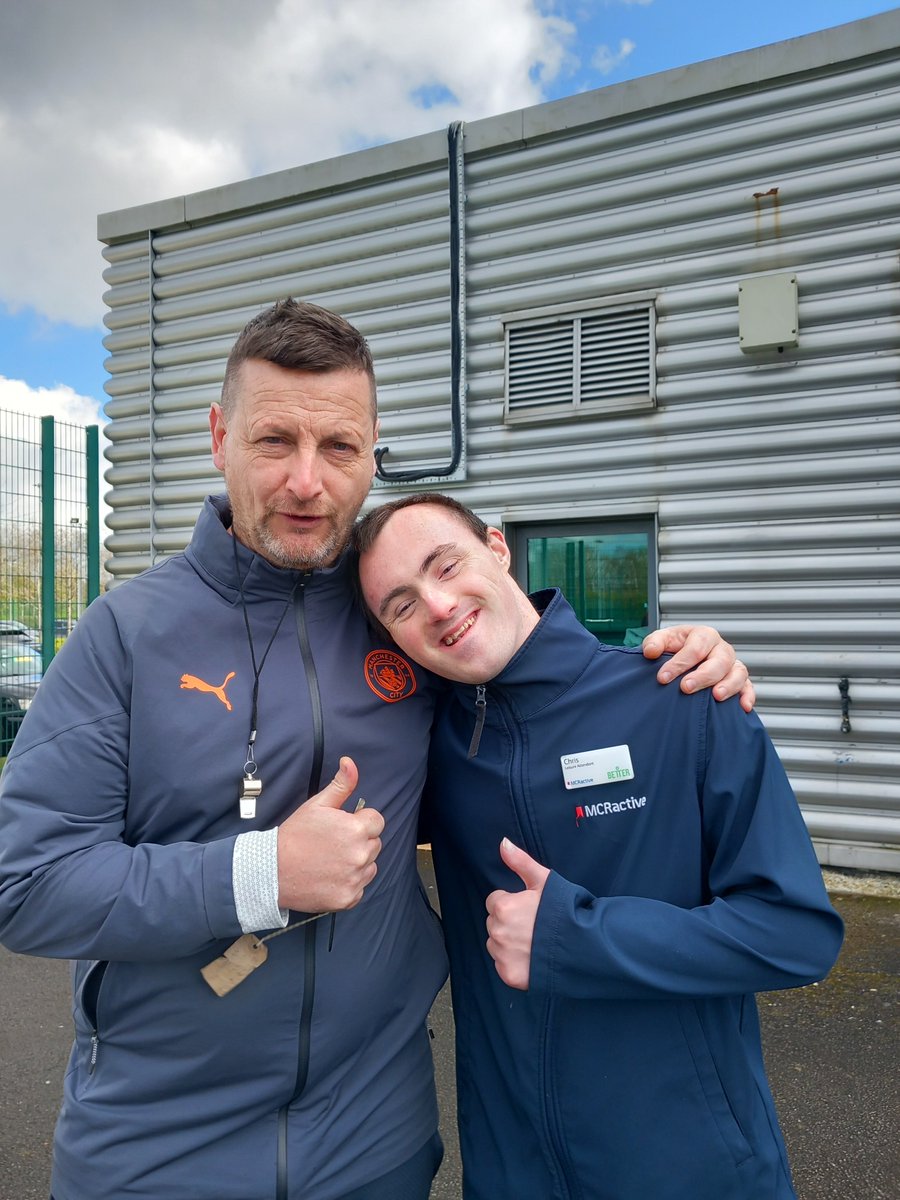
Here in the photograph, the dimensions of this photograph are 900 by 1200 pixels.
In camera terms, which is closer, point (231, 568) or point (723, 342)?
point (231, 568)

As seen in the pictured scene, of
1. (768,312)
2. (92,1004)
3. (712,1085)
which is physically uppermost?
(768,312)

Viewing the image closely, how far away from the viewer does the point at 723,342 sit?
17.6 feet

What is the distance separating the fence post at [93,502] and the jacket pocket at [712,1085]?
720 cm

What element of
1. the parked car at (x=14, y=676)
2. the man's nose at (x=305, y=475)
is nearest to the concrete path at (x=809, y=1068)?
the man's nose at (x=305, y=475)

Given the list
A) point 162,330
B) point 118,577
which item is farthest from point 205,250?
point 118,577

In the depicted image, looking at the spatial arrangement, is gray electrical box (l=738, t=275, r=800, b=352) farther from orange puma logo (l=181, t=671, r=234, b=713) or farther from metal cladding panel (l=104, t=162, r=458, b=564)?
orange puma logo (l=181, t=671, r=234, b=713)

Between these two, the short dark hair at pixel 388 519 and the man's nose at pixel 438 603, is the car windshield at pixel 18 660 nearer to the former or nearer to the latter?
the short dark hair at pixel 388 519

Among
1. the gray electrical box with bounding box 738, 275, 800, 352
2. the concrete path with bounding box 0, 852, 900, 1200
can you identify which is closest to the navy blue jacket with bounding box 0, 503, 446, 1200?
the concrete path with bounding box 0, 852, 900, 1200

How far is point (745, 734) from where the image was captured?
1.61 metres

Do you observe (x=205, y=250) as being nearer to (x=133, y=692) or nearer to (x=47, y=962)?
(x=47, y=962)

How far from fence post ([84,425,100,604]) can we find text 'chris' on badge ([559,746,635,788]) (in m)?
7.01

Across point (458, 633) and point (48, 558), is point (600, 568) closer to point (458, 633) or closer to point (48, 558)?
point (458, 633)

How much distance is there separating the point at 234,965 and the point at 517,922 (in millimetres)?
469

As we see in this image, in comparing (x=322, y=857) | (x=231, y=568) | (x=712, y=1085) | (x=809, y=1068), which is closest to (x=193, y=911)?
(x=322, y=857)
